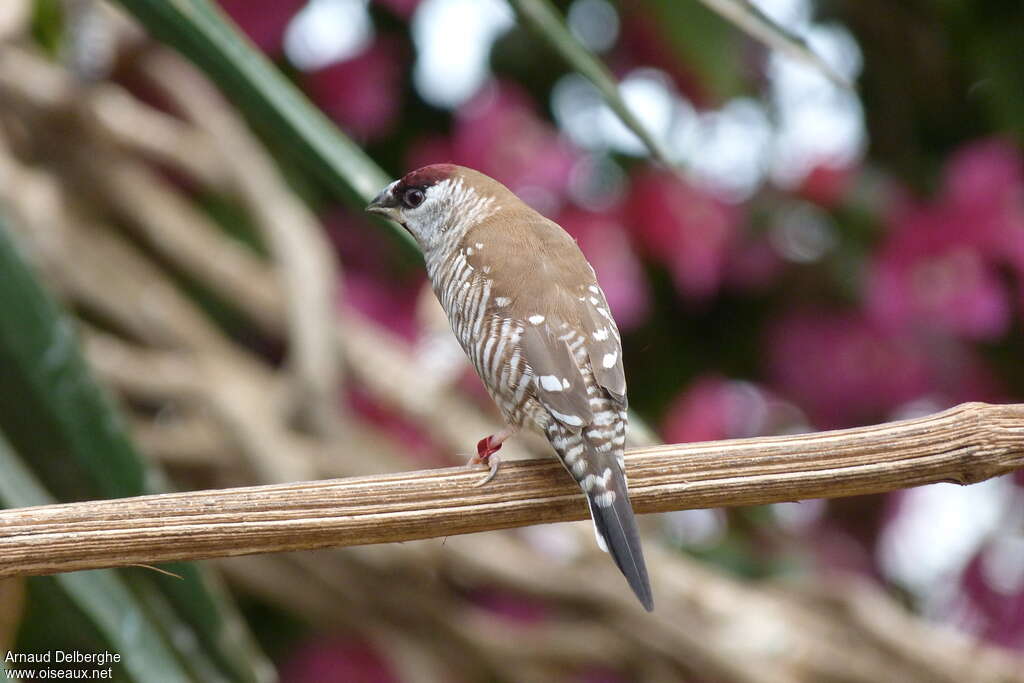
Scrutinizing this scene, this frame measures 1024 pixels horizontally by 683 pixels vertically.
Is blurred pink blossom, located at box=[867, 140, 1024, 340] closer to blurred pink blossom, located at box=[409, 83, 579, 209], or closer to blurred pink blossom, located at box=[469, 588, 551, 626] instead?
blurred pink blossom, located at box=[409, 83, 579, 209]

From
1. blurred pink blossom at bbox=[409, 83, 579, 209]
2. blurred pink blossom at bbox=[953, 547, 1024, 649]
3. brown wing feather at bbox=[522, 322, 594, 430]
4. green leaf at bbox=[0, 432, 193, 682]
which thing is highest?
blurred pink blossom at bbox=[409, 83, 579, 209]

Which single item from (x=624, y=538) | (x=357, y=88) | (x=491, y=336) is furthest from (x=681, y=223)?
(x=624, y=538)

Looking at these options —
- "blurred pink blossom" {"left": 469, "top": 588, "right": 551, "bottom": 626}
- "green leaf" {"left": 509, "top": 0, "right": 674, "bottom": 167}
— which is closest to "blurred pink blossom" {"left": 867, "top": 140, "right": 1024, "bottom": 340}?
"blurred pink blossom" {"left": 469, "top": 588, "right": 551, "bottom": 626}

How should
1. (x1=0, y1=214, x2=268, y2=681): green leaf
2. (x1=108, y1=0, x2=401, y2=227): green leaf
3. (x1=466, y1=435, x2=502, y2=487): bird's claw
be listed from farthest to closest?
(x1=0, y1=214, x2=268, y2=681): green leaf → (x1=466, y1=435, x2=502, y2=487): bird's claw → (x1=108, y1=0, x2=401, y2=227): green leaf

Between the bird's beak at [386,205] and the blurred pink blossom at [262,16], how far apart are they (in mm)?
922

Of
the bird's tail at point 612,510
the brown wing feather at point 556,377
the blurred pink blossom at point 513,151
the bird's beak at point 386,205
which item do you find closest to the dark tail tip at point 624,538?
the bird's tail at point 612,510

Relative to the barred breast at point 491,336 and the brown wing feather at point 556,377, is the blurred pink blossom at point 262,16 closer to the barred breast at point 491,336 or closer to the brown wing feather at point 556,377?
the barred breast at point 491,336

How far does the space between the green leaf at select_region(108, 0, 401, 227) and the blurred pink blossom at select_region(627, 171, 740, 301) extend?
4.09ft

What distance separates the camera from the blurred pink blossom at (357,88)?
2.47 metres

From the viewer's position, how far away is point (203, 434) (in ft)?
7.41

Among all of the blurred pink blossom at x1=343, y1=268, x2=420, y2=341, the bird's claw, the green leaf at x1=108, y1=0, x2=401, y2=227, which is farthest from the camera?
the blurred pink blossom at x1=343, y1=268, x2=420, y2=341

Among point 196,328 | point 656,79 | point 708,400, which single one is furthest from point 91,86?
point 708,400

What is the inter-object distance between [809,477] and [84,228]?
6.01 ft

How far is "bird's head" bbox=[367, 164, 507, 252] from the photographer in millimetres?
1562
